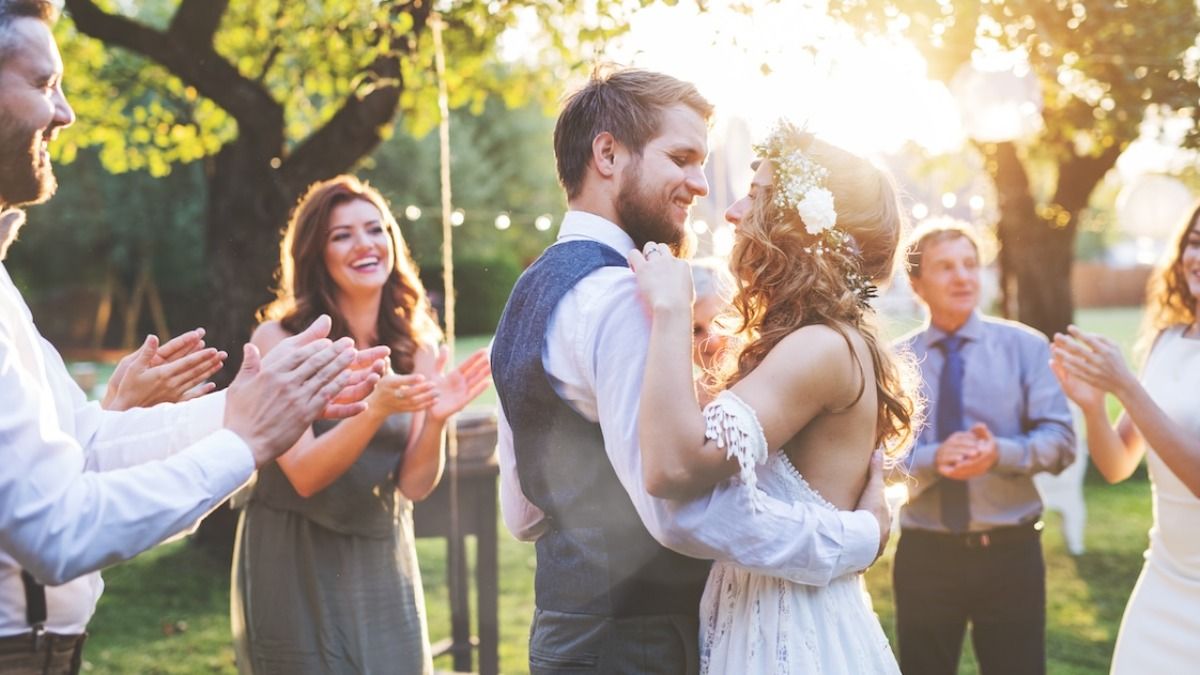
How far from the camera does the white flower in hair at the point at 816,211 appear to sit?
89.1 inches

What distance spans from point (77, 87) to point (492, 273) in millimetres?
19332

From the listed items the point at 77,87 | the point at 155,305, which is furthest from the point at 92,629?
the point at 155,305

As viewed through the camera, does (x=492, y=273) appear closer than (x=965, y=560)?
No

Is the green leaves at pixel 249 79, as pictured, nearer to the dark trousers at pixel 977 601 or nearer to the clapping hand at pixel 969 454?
the clapping hand at pixel 969 454

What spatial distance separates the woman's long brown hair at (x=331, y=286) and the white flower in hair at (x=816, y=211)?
165 centimetres

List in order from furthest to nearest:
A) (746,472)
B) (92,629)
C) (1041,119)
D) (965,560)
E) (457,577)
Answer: (92,629), (1041,119), (457,577), (965,560), (746,472)

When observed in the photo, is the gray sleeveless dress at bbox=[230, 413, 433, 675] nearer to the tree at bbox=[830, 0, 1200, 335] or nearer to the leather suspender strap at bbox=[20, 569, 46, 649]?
the leather suspender strap at bbox=[20, 569, 46, 649]

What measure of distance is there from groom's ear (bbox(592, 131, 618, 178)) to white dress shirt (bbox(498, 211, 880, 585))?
26 cm

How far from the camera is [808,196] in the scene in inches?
89.9

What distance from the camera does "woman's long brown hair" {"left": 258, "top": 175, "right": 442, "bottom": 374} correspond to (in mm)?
3389

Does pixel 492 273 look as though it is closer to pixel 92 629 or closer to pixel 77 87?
pixel 77 87

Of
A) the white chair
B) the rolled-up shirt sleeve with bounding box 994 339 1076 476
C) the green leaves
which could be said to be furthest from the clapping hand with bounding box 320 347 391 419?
the white chair

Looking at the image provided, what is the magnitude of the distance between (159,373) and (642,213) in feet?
4.09

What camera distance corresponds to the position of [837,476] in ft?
7.47
